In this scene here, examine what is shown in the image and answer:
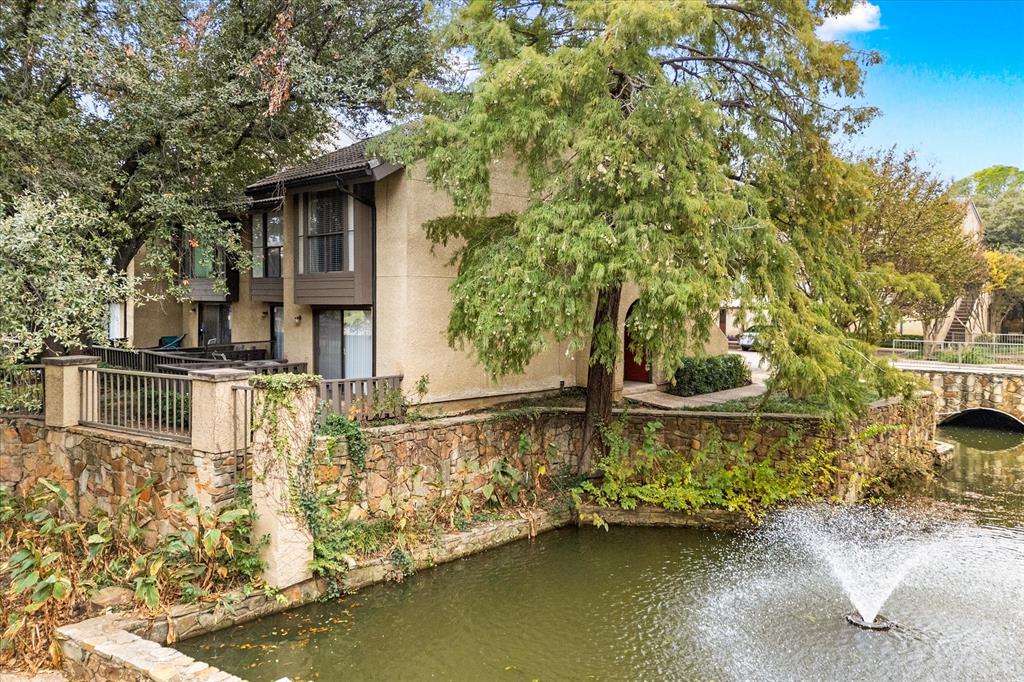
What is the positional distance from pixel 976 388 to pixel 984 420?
6.94 ft

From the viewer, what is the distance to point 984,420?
24.0 meters

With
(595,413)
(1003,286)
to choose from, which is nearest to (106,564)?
(595,413)

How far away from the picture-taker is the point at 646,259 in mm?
9570

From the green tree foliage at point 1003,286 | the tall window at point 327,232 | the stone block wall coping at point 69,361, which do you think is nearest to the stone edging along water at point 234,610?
the stone block wall coping at point 69,361

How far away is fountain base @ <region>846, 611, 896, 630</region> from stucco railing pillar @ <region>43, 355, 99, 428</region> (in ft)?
36.2

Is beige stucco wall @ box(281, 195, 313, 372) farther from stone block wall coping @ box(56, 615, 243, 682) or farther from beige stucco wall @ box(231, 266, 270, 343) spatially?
stone block wall coping @ box(56, 615, 243, 682)

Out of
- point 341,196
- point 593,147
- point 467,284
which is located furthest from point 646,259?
point 341,196

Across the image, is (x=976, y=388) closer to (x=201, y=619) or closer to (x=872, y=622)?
(x=872, y=622)

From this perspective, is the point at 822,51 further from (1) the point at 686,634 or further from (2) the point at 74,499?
(2) the point at 74,499

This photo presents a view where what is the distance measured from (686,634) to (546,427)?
5423 mm

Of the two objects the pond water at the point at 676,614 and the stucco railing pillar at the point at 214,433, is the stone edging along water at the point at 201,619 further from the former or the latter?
the stucco railing pillar at the point at 214,433

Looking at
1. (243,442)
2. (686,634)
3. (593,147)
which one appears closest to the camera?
(686,634)

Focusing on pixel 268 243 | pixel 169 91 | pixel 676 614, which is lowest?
pixel 676 614

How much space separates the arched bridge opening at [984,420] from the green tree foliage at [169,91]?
21143mm
